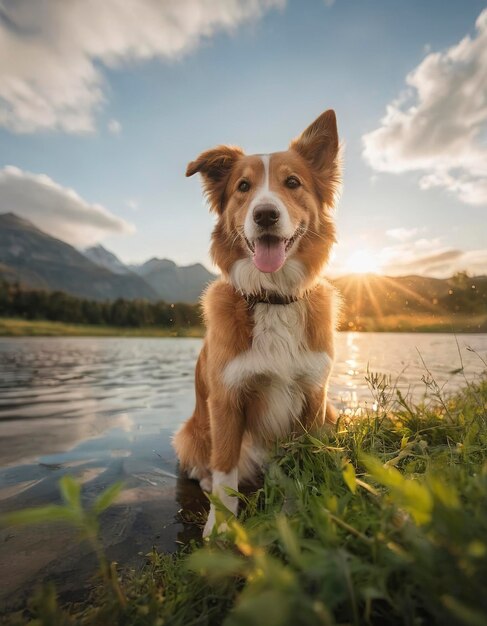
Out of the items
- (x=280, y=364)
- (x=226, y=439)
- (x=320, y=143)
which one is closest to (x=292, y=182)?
(x=320, y=143)

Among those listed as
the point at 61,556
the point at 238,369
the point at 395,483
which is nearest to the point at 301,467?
the point at 238,369

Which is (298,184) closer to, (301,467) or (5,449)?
(301,467)

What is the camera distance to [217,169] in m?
4.12

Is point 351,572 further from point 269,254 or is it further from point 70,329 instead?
point 70,329

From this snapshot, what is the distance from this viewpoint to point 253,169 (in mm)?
3676

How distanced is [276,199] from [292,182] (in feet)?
1.86

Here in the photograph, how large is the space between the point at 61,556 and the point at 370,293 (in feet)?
15.5

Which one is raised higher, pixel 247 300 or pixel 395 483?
pixel 247 300

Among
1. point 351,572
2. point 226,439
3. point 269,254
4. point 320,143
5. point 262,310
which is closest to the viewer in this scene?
point 351,572

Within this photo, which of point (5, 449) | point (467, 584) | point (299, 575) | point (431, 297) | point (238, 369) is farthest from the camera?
point (431, 297)

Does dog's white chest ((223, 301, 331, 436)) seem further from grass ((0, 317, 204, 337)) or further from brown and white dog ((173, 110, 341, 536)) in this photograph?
grass ((0, 317, 204, 337))

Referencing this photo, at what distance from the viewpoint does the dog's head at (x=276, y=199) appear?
3.27 meters

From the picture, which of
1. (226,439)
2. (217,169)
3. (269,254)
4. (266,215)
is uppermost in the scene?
(217,169)

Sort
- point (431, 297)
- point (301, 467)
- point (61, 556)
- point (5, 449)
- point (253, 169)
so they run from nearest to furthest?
point (61, 556), point (301, 467), point (253, 169), point (5, 449), point (431, 297)
